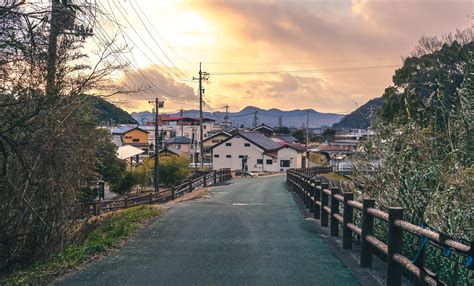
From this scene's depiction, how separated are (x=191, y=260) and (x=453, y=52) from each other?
2570 centimetres

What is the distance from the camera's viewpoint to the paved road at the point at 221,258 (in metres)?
6.19

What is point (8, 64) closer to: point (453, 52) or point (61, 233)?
point (61, 233)

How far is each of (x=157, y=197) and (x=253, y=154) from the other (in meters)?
46.4

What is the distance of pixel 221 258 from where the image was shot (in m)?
7.38

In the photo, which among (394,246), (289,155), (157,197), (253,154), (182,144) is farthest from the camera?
(182,144)

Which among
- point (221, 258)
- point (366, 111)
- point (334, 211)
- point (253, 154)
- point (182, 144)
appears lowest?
point (221, 258)

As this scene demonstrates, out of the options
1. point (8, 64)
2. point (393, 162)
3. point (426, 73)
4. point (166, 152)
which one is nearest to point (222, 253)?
point (393, 162)

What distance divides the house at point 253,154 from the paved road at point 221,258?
194 ft

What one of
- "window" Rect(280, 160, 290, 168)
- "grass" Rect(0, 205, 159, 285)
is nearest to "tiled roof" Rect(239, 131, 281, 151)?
"window" Rect(280, 160, 290, 168)

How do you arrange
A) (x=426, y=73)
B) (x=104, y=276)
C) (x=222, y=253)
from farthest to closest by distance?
1. (x=426, y=73)
2. (x=222, y=253)
3. (x=104, y=276)

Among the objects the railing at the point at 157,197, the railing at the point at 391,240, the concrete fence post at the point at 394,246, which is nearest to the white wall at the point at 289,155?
the railing at the point at 157,197

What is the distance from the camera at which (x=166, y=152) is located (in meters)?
64.4

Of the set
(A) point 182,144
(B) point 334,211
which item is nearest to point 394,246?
(B) point 334,211

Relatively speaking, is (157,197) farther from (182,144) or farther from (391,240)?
(182,144)
